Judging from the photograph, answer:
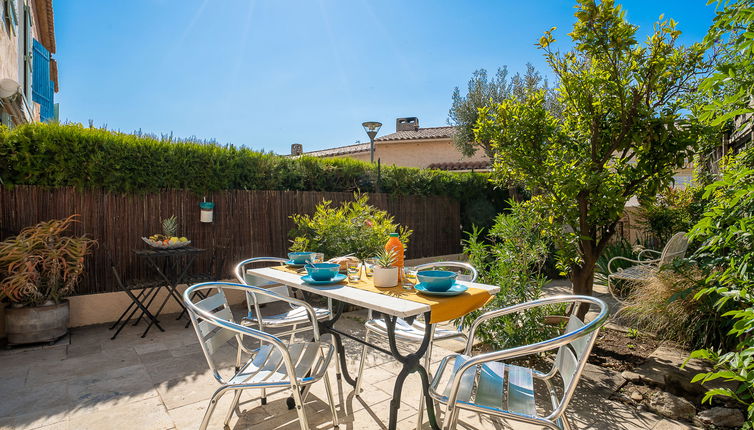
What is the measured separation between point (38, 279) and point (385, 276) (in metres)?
3.77

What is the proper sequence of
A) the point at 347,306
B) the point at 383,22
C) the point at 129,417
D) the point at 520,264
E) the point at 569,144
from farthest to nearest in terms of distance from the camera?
the point at 383,22 → the point at 347,306 → the point at 569,144 → the point at 520,264 → the point at 129,417

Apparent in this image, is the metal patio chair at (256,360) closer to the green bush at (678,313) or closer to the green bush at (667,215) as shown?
the green bush at (678,313)

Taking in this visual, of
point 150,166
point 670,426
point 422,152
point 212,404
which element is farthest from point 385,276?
point 422,152

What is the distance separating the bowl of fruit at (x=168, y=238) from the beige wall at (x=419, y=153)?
1034 cm

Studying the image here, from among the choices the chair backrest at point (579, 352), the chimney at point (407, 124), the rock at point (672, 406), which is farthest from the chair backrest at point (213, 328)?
the chimney at point (407, 124)

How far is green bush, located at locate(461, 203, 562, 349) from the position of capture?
10.4ft

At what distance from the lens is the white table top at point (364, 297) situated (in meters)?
1.85

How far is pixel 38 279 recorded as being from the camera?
3984mm

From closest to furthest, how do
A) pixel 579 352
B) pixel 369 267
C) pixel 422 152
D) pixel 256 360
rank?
pixel 579 352
pixel 256 360
pixel 369 267
pixel 422 152

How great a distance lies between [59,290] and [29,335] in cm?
47

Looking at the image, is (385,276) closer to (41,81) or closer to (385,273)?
(385,273)

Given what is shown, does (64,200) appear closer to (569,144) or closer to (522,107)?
(522,107)

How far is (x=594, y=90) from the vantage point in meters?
3.36

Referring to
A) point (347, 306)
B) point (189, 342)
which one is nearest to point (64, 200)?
point (189, 342)
